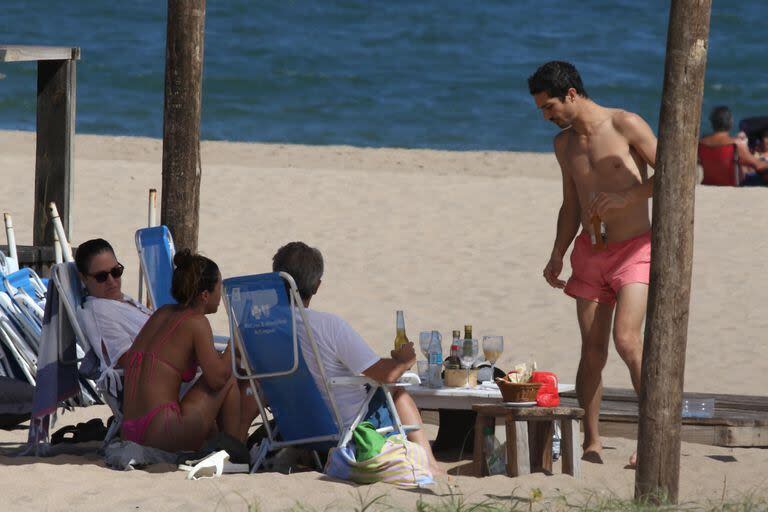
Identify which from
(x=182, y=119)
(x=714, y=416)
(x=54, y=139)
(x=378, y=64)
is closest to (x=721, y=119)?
(x=54, y=139)

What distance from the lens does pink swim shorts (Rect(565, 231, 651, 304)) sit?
5.33 m

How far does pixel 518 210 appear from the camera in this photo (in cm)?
1318

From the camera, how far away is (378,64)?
3525 cm

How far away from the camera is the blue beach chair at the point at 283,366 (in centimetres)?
486

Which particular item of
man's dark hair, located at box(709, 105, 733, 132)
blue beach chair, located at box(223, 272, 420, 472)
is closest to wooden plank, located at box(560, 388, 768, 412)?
blue beach chair, located at box(223, 272, 420, 472)

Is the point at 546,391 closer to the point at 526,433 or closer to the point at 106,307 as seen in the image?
the point at 526,433

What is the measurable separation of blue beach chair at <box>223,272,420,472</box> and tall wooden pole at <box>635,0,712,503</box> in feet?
2.92

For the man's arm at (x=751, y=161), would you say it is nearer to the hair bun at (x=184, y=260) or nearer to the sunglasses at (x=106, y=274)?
the sunglasses at (x=106, y=274)

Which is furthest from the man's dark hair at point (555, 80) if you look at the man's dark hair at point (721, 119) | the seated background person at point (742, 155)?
the seated background person at point (742, 155)

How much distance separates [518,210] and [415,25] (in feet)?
88.7

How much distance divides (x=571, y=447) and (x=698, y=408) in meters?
1.26

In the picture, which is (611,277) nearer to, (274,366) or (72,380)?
(274,366)

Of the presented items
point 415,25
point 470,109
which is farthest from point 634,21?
point 470,109

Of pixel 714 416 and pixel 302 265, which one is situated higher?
pixel 302 265
